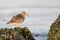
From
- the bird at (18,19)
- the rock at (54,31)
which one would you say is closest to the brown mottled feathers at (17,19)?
the bird at (18,19)

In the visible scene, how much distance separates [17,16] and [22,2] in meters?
0.19

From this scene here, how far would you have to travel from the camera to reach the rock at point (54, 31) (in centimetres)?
269

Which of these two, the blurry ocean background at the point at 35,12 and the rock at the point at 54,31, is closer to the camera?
the rock at the point at 54,31

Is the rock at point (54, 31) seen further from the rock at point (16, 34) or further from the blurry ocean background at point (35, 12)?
the rock at point (16, 34)

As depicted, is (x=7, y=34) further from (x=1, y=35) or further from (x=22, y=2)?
(x=22, y=2)

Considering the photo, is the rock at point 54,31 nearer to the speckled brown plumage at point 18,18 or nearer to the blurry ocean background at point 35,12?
the blurry ocean background at point 35,12

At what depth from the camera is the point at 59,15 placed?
2.81 m

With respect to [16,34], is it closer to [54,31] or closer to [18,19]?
[18,19]

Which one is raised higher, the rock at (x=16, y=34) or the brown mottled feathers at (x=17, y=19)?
the brown mottled feathers at (x=17, y=19)

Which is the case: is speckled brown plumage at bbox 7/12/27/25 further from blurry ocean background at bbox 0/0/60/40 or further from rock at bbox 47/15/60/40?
rock at bbox 47/15/60/40

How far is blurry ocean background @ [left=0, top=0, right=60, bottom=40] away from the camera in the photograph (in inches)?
111

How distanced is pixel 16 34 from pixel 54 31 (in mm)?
447

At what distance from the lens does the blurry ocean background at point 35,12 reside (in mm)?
2820

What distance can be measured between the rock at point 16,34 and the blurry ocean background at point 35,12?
50mm
